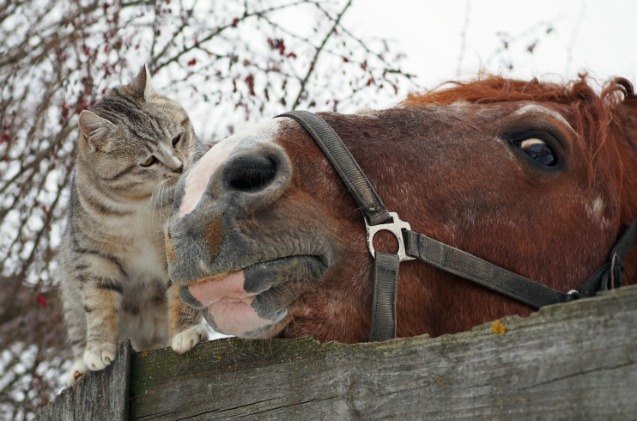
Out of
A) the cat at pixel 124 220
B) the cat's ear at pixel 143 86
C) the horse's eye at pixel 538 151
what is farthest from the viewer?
the cat's ear at pixel 143 86

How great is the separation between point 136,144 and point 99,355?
4.00ft

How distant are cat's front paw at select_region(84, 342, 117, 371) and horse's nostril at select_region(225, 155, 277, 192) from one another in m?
0.87

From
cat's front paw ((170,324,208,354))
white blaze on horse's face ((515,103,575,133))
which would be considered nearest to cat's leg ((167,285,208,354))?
cat's front paw ((170,324,208,354))

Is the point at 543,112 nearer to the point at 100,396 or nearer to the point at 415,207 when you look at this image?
the point at 415,207

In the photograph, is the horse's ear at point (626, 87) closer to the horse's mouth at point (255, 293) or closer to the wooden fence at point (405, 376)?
the horse's mouth at point (255, 293)

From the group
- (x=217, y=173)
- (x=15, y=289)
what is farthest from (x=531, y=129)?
(x=15, y=289)

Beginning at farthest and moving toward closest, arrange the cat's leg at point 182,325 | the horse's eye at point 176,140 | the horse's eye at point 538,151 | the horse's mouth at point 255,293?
the horse's eye at point 176,140
the horse's eye at point 538,151
the cat's leg at point 182,325
the horse's mouth at point 255,293

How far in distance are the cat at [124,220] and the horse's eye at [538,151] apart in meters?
1.53

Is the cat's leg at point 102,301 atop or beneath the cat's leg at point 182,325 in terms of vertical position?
atop

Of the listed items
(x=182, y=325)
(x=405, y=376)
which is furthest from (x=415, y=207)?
(x=182, y=325)

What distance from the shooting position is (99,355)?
3043 mm

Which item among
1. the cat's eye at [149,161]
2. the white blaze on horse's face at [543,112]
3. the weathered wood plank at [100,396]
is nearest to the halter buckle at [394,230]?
the white blaze on horse's face at [543,112]

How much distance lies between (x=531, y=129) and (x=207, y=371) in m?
1.41

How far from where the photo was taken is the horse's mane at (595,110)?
2.89 m
